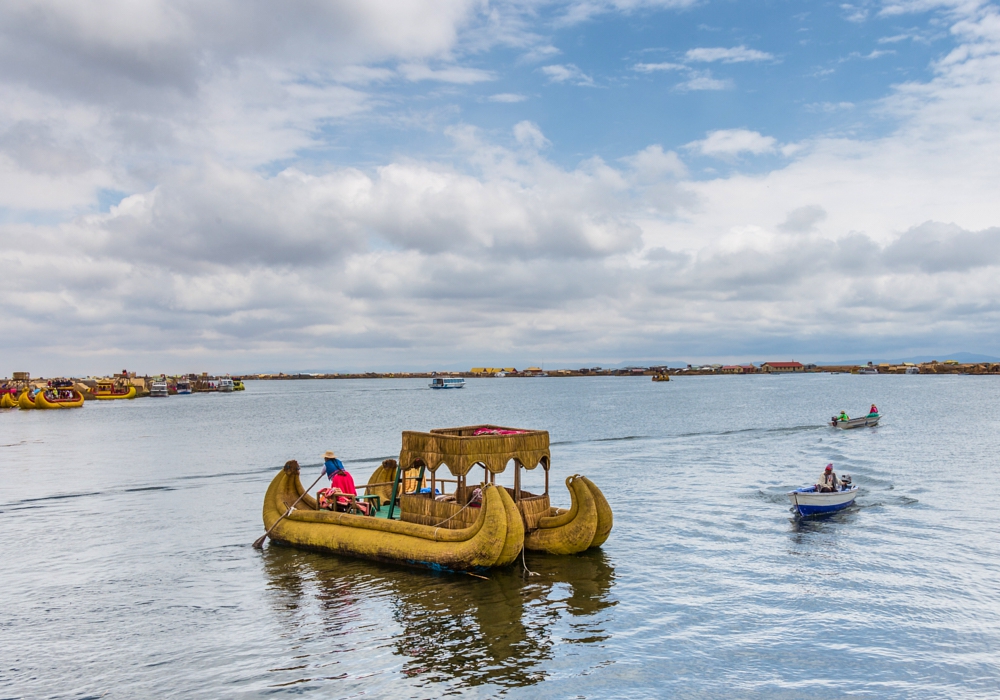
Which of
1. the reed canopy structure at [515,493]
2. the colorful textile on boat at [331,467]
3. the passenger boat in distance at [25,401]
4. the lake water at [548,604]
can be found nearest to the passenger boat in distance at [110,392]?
the passenger boat in distance at [25,401]

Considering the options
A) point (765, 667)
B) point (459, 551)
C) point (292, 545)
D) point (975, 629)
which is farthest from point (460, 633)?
point (975, 629)

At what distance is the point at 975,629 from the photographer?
15.4 m

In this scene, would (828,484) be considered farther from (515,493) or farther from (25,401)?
(25,401)

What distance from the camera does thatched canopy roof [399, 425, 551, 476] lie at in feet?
65.2

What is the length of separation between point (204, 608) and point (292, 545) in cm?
542

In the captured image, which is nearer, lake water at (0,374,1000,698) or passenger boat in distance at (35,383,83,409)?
lake water at (0,374,1000,698)

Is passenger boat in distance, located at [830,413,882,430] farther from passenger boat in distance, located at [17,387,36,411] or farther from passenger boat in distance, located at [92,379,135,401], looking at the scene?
passenger boat in distance, located at [92,379,135,401]

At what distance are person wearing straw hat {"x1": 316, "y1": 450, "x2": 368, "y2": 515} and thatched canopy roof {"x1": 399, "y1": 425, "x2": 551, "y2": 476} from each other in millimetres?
3017

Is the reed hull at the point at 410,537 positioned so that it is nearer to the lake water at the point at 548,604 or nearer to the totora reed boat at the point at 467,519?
the totora reed boat at the point at 467,519

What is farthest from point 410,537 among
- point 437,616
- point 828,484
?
point 828,484

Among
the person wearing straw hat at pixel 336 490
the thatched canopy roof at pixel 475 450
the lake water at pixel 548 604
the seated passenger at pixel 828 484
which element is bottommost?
the lake water at pixel 548 604

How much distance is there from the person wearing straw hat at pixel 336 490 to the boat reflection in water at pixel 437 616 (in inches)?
82.0

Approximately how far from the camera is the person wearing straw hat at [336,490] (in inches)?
915

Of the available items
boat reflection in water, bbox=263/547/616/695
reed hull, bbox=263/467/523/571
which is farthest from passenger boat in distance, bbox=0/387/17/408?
boat reflection in water, bbox=263/547/616/695
